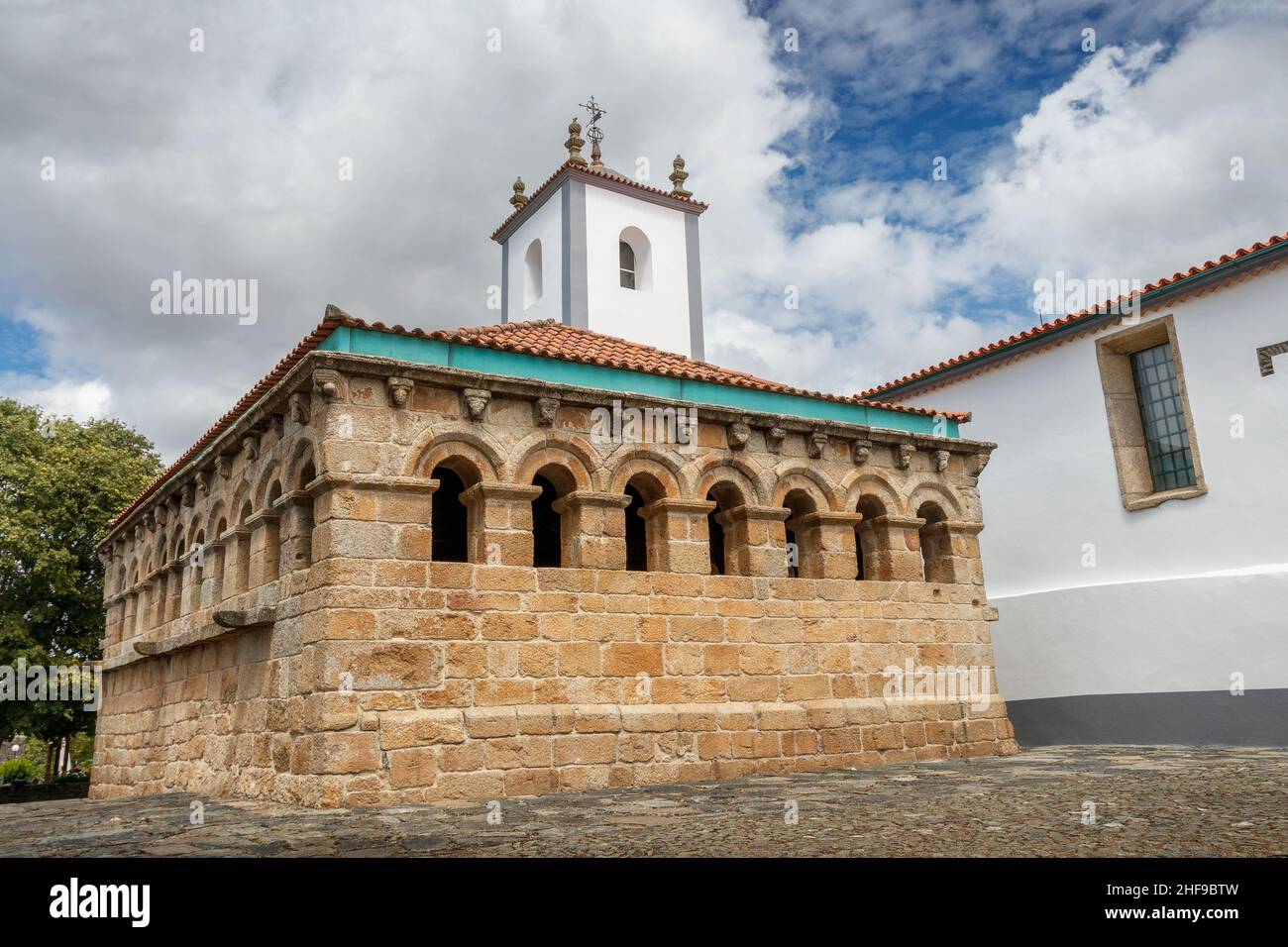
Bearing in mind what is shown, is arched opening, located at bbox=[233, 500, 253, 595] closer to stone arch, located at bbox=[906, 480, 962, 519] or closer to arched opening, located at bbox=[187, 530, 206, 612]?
arched opening, located at bbox=[187, 530, 206, 612]

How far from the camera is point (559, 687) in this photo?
26.6ft

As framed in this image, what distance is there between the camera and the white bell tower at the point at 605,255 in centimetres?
1634

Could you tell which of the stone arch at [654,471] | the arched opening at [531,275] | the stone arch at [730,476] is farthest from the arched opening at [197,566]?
the arched opening at [531,275]

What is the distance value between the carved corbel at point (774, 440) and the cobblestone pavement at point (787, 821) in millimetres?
3190

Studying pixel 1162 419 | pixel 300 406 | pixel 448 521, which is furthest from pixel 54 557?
pixel 1162 419

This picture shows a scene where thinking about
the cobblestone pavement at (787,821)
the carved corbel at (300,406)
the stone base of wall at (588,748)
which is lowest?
the cobblestone pavement at (787,821)

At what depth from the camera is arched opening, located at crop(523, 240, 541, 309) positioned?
58.6ft

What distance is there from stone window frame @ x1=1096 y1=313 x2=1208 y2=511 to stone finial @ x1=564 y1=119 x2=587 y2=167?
877 centimetres

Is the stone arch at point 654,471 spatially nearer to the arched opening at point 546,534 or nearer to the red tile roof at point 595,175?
the arched opening at point 546,534
